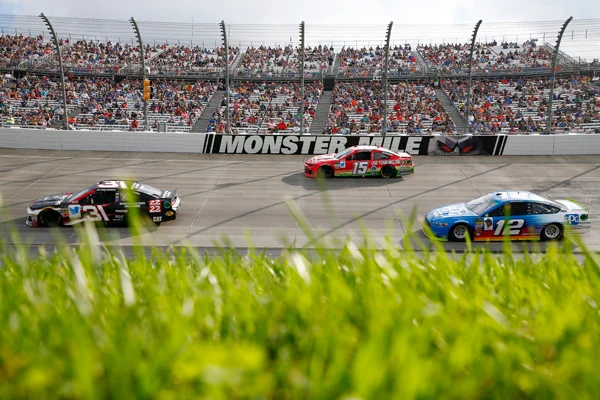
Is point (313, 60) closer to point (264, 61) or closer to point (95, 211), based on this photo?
point (264, 61)

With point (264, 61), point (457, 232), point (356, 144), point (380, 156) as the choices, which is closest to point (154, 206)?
point (457, 232)

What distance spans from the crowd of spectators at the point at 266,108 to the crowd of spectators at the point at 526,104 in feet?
29.0

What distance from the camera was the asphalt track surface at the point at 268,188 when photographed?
48.6 feet

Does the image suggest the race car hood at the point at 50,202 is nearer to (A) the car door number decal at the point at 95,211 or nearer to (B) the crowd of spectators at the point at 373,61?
(A) the car door number decal at the point at 95,211

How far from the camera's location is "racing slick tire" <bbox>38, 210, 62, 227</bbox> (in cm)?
1520

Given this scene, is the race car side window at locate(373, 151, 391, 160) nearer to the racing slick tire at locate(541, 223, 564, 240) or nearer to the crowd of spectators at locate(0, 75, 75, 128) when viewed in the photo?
the racing slick tire at locate(541, 223, 564, 240)

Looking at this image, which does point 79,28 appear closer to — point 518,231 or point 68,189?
point 68,189

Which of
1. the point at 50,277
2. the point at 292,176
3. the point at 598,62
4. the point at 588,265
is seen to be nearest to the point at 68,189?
the point at 292,176

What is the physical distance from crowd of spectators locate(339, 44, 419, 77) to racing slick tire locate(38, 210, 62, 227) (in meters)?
27.6

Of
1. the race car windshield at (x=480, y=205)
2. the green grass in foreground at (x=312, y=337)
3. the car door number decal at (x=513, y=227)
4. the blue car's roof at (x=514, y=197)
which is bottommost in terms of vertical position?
the car door number decal at (x=513, y=227)

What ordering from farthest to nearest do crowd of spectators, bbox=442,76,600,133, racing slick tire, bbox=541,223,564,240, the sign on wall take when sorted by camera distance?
1. crowd of spectators, bbox=442,76,600,133
2. the sign on wall
3. racing slick tire, bbox=541,223,564,240

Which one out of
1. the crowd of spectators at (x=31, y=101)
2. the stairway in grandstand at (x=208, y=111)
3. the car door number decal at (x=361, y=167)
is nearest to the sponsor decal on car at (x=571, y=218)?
the car door number decal at (x=361, y=167)

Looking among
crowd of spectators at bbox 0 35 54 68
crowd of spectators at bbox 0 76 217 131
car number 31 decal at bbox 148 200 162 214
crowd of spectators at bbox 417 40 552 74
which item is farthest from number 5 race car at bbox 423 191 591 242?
crowd of spectators at bbox 0 35 54 68

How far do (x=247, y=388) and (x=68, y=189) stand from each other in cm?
1944
